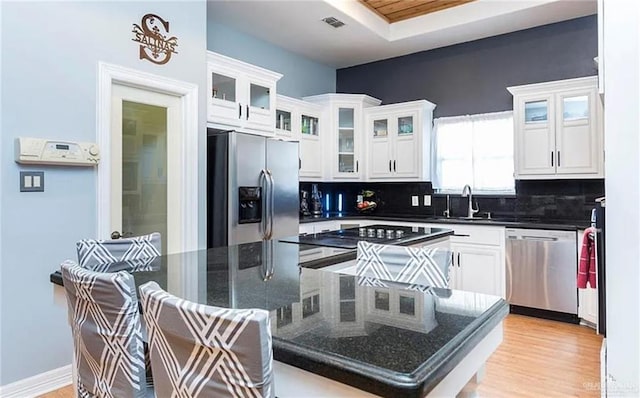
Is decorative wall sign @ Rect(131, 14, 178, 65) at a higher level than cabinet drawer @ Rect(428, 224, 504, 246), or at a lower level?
higher

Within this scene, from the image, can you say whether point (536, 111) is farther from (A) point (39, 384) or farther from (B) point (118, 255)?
(A) point (39, 384)

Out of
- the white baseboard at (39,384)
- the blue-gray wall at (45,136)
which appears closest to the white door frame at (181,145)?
the blue-gray wall at (45,136)

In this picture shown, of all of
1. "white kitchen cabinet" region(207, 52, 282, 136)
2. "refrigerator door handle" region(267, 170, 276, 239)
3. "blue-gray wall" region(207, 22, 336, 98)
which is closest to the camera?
"white kitchen cabinet" region(207, 52, 282, 136)

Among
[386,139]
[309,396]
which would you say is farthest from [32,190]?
[386,139]

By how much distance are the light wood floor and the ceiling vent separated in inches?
131

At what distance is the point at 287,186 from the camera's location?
12.8ft

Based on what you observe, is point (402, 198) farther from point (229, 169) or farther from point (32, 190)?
point (32, 190)

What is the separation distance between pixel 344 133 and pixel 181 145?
2460 millimetres

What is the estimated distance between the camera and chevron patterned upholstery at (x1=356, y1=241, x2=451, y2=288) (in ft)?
5.49

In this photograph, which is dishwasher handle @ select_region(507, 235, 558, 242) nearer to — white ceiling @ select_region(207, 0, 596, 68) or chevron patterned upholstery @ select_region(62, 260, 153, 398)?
white ceiling @ select_region(207, 0, 596, 68)

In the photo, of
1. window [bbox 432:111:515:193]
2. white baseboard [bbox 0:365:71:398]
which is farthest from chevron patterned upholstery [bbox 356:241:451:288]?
window [bbox 432:111:515:193]

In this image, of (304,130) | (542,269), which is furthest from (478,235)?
(304,130)

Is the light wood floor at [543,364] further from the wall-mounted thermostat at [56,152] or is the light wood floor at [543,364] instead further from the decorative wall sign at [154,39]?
the decorative wall sign at [154,39]

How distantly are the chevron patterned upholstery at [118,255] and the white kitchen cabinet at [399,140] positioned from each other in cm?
343
